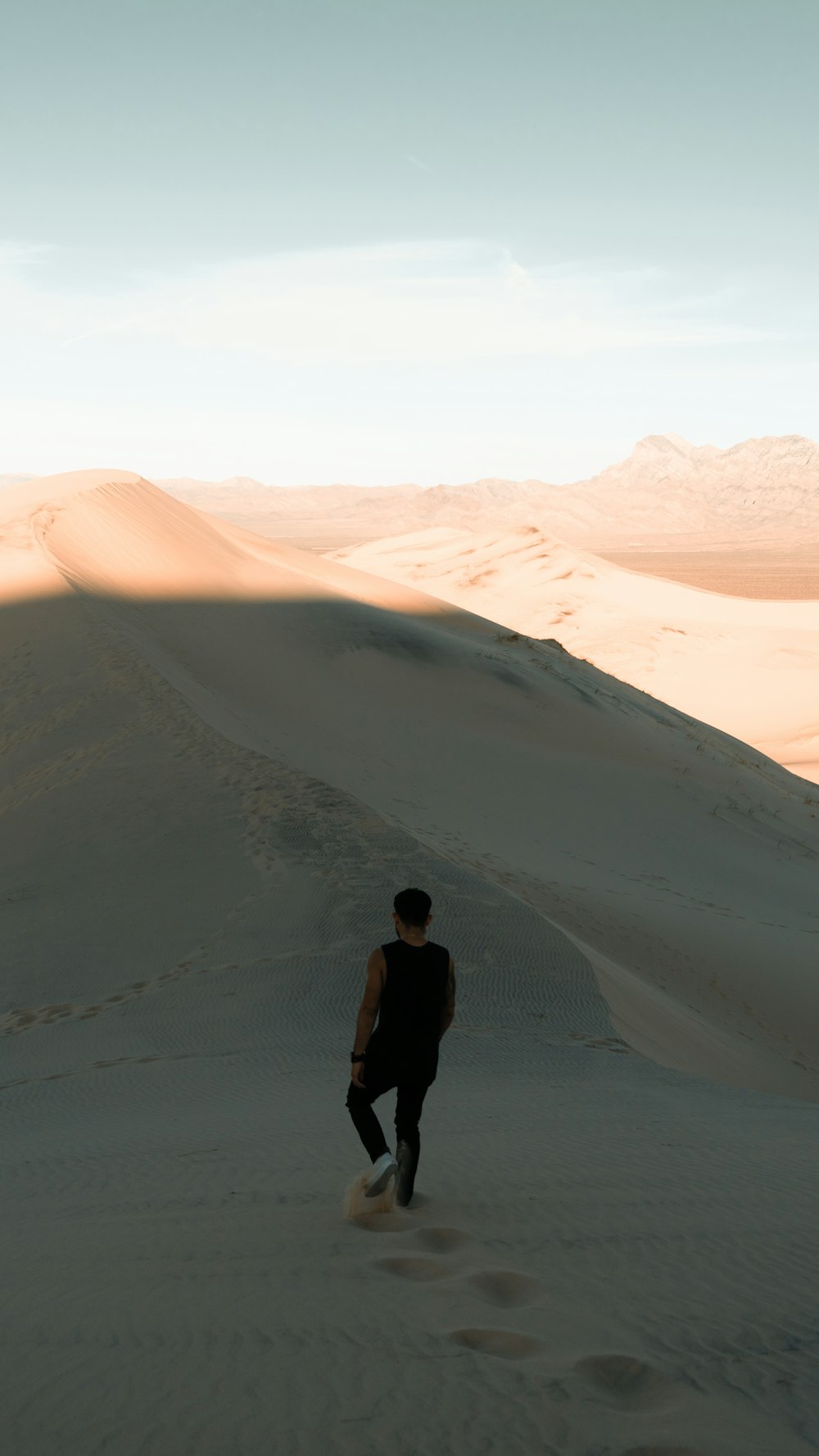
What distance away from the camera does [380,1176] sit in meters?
3.27

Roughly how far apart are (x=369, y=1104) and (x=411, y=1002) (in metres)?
0.34

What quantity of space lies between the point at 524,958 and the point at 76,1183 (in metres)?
3.83

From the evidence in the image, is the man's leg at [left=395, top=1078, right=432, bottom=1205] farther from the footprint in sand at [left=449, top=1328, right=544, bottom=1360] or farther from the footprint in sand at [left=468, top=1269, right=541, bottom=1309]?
the footprint in sand at [left=449, top=1328, right=544, bottom=1360]

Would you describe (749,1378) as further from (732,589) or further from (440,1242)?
(732,589)

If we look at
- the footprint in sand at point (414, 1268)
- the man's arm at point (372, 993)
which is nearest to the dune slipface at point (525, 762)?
the man's arm at point (372, 993)

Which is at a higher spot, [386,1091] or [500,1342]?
[386,1091]

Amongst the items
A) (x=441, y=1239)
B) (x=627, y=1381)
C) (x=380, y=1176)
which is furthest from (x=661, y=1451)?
(x=380, y=1176)

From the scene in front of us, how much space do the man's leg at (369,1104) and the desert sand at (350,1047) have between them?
6.8 inches

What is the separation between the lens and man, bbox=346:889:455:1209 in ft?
11.1

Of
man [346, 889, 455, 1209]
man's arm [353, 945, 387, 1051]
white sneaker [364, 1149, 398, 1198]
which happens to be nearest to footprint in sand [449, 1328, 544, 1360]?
white sneaker [364, 1149, 398, 1198]

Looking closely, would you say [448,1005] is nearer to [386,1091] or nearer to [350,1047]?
[386,1091]

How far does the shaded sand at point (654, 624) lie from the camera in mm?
30281

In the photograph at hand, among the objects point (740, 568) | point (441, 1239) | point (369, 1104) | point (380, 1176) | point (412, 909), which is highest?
point (740, 568)

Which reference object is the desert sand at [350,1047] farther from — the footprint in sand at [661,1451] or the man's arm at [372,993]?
the man's arm at [372,993]
